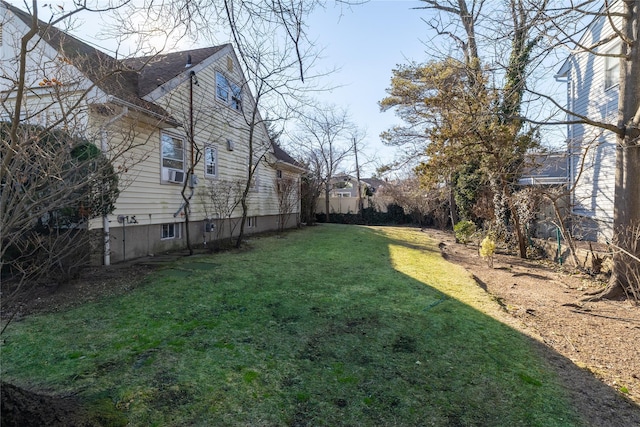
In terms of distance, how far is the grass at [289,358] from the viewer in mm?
2693

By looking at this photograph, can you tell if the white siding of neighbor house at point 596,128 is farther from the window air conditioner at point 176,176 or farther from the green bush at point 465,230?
the window air conditioner at point 176,176

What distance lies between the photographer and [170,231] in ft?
32.7

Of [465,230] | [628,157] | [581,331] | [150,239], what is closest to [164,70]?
[150,239]

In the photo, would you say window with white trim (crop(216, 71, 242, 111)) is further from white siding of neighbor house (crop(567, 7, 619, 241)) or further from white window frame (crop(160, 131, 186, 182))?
white siding of neighbor house (crop(567, 7, 619, 241))

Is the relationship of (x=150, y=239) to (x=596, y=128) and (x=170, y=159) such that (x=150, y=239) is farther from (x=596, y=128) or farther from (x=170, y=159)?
(x=596, y=128)

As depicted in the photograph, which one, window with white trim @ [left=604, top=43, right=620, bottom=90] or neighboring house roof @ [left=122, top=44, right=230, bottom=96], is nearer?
neighboring house roof @ [left=122, top=44, right=230, bottom=96]

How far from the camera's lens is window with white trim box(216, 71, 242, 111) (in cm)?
1211

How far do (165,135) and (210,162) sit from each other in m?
2.33

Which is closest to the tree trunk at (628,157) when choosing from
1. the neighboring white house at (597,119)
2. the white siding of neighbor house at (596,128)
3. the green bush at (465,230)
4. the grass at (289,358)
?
the grass at (289,358)

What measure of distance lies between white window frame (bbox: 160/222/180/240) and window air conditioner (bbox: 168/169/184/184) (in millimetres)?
1245

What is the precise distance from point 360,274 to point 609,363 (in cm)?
448

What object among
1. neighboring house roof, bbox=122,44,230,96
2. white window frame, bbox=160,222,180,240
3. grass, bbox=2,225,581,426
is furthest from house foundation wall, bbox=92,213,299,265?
neighboring house roof, bbox=122,44,230,96

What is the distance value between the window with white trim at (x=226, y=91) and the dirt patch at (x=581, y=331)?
1004cm

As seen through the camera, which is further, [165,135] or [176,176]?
[176,176]
